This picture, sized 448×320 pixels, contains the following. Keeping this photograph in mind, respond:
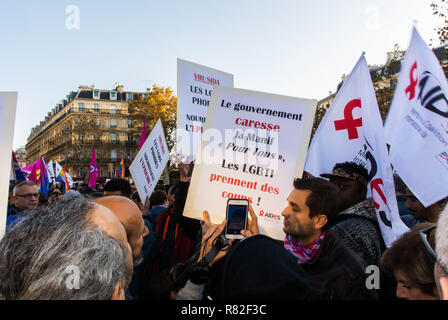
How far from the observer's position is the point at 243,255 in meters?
1.46

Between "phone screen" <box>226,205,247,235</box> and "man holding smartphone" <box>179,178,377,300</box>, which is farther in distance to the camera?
"phone screen" <box>226,205,247,235</box>

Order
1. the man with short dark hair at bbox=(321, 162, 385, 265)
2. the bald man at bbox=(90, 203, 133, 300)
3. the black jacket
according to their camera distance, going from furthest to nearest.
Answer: the man with short dark hair at bbox=(321, 162, 385, 265), the black jacket, the bald man at bbox=(90, 203, 133, 300)

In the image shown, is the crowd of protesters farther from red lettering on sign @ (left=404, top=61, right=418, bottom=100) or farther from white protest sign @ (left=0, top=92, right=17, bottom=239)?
red lettering on sign @ (left=404, top=61, right=418, bottom=100)

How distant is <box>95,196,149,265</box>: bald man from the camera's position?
2.21 metres

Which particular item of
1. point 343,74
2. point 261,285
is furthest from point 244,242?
point 343,74

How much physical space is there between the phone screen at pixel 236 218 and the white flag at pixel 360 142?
1011mm

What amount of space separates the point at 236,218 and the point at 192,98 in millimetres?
2727

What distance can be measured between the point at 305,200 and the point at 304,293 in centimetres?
108

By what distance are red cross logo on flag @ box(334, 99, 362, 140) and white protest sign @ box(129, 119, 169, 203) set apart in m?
2.13

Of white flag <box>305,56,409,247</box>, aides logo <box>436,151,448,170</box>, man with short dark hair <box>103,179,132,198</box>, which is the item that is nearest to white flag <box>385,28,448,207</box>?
aides logo <box>436,151,448,170</box>

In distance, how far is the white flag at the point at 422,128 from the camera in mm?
2662

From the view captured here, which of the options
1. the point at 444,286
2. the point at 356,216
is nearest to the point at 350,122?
the point at 356,216

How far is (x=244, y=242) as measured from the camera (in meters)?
1.50
